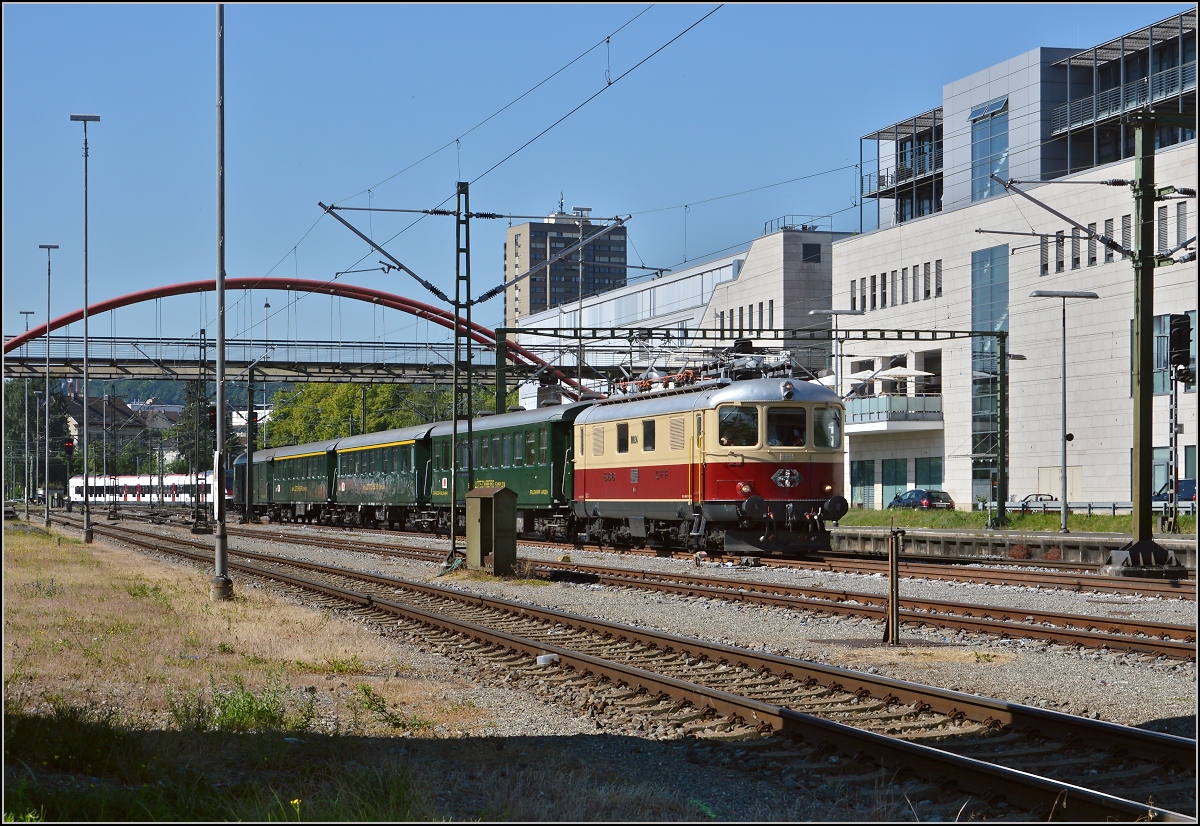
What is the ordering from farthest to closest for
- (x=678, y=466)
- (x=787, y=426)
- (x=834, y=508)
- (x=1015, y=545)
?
1. (x=1015, y=545)
2. (x=678, y=466)
3. (x=787, y=426)
4. (x=834, y=508)

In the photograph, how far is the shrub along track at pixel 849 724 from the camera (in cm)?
808

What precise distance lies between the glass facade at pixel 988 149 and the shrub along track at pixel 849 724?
54.1 meters

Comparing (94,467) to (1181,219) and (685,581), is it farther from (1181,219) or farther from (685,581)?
(685,581)

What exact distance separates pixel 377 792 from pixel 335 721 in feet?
10.0

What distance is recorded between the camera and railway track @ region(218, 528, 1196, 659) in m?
14.4

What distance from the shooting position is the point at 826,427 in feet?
90.5

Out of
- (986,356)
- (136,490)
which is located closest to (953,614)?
(986,356)

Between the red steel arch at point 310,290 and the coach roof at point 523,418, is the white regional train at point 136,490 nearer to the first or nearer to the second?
the red steel arch at point 310,290

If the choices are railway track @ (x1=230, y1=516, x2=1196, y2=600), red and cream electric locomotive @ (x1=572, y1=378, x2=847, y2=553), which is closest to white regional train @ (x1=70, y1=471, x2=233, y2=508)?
red and cream electric locomotive @ (x1=572, y1=378, x2=847, y2=553)

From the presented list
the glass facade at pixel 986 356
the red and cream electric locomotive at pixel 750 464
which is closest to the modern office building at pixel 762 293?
the glass facade at pixel 986 356

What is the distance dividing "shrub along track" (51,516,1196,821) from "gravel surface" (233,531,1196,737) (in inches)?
39.7

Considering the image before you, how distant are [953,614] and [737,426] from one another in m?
9.92

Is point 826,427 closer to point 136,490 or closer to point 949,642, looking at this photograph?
point 949,642

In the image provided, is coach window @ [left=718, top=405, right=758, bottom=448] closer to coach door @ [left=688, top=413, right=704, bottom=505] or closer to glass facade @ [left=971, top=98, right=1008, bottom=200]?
coach door @ [left=688, top=413, right=704, bottom=505]
